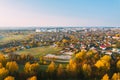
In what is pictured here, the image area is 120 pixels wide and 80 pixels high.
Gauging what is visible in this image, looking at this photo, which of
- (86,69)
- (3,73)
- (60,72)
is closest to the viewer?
(3,73)

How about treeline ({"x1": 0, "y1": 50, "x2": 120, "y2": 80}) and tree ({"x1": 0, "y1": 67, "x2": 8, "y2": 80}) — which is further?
treeline ({"x1": 0, "y1": 50, "x2": 120, "y2": 80})

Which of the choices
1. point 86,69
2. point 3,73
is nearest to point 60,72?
point 86,69

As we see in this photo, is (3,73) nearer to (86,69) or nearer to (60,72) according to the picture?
(60,72)

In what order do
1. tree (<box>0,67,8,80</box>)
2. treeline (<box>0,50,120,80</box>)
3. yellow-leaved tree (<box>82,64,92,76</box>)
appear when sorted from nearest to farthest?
1. tree (<box>0,67,8,80</box>)
2. treeline (<box>0,50,120,80</box>)
3. yellow-leaved tree (<box>82,64,92,76</box>)

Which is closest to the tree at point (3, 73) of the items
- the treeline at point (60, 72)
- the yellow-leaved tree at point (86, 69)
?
the treeline at point (60, 72)

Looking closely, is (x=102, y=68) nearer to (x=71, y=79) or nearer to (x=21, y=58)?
(x=71, y=79)

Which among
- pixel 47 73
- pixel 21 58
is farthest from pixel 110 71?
pixel 21 58

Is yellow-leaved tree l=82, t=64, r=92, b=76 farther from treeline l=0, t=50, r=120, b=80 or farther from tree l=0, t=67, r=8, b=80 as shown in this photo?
tree l=0, t=67, r=8, b=80

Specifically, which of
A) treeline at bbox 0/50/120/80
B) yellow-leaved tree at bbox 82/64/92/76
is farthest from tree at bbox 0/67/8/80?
yellow-leaved tree at bbox 82/64/92/76

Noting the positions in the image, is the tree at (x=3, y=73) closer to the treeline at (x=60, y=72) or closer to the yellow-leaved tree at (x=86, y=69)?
the treeline at (x=60, y=72)

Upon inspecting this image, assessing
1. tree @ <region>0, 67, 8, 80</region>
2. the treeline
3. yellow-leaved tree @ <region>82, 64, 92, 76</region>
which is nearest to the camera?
tree @ <region>0, 67, 8, 80</region>

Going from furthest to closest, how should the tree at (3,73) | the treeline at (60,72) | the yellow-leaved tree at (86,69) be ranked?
1. the yellow-leaved tree at (86,69)
2. the treeline at (60,72)
3. the tree at (3,73)
